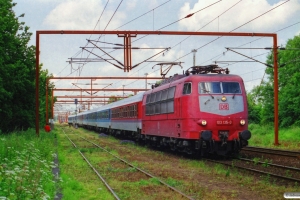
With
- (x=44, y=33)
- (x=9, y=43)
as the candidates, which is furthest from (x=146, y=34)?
(x=9, y=43)

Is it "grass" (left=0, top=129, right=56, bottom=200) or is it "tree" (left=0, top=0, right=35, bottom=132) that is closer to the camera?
"grass" (left=0, top=129, right=56, bottom=200)

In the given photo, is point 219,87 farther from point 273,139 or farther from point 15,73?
point 15,73

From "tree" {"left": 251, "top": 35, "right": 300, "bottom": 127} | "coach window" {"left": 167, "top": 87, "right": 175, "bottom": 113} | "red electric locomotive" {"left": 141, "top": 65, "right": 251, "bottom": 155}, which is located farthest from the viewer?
"tree" {"left": 251, "top": 35, "right": 300, "bottom": 127}

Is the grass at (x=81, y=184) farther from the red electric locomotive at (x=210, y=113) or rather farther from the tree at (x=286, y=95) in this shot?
the tree at (x=286, y=95)

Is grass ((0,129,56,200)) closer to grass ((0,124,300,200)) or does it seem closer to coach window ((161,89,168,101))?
grass ((0,124,300,200))

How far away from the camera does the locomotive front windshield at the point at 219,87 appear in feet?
65.1

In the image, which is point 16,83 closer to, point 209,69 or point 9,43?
point 9,43

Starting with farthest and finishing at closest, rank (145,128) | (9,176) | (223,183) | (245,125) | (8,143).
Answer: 1. (145,128)
2. (245,125)
3. (8,143)
4. (223,183)
5. (9,176)

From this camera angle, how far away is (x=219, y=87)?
65.7 feet

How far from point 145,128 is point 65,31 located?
7484mm

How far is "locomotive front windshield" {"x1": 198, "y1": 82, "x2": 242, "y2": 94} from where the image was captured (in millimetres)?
19828

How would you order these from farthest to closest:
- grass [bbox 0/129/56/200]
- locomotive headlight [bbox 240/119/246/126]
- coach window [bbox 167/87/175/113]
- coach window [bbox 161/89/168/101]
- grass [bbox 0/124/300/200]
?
coach window [bbox 161/89/168/101]
coach window [bbox 167/87/175/113]
locomotive headlight [bbox 240/119/246/126]
grass [bbox 0/124/300/200]
grass [bbox 0/129/56/200]

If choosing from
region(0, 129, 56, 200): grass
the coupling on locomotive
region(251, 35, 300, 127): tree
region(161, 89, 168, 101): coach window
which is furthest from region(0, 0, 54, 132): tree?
region(251, 35, 300, 127): tree

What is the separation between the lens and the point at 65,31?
79.2 feet
